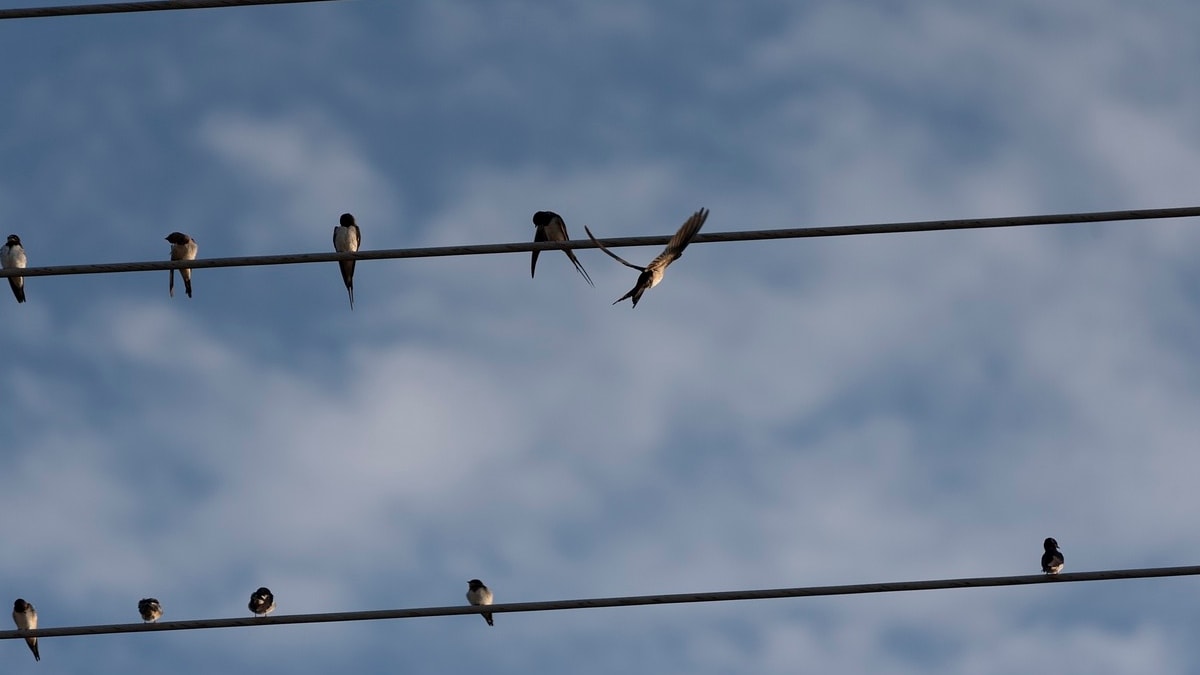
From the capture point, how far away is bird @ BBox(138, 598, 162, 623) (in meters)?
21.9

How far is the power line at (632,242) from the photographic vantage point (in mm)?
9641

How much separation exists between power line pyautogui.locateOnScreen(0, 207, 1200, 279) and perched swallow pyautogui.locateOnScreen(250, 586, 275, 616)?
1239 cm

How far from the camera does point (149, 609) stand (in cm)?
2195

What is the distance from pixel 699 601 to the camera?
31.1ft

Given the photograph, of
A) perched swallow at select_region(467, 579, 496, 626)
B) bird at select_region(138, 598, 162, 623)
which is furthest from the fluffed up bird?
bird at select_region(138, 598, 162, 623)

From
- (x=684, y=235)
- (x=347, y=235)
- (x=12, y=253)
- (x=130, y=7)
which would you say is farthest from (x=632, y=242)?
(x=12, y=253)

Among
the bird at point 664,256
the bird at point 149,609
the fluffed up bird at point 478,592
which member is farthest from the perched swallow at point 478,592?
the bird at point 664,256

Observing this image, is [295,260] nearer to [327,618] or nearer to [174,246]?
[327,618]

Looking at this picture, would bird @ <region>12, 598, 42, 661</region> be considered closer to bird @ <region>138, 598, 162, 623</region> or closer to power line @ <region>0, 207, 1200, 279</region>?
bird @ <region>138, 598, 162, 623</region>

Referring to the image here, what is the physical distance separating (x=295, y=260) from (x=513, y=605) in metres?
2.25

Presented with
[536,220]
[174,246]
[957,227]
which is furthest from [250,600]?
[957,227]

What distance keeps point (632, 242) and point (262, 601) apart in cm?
1354

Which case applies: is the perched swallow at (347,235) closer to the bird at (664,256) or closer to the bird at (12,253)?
the bird at (12,253)

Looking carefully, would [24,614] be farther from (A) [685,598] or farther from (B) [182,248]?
(A) [685,598]
